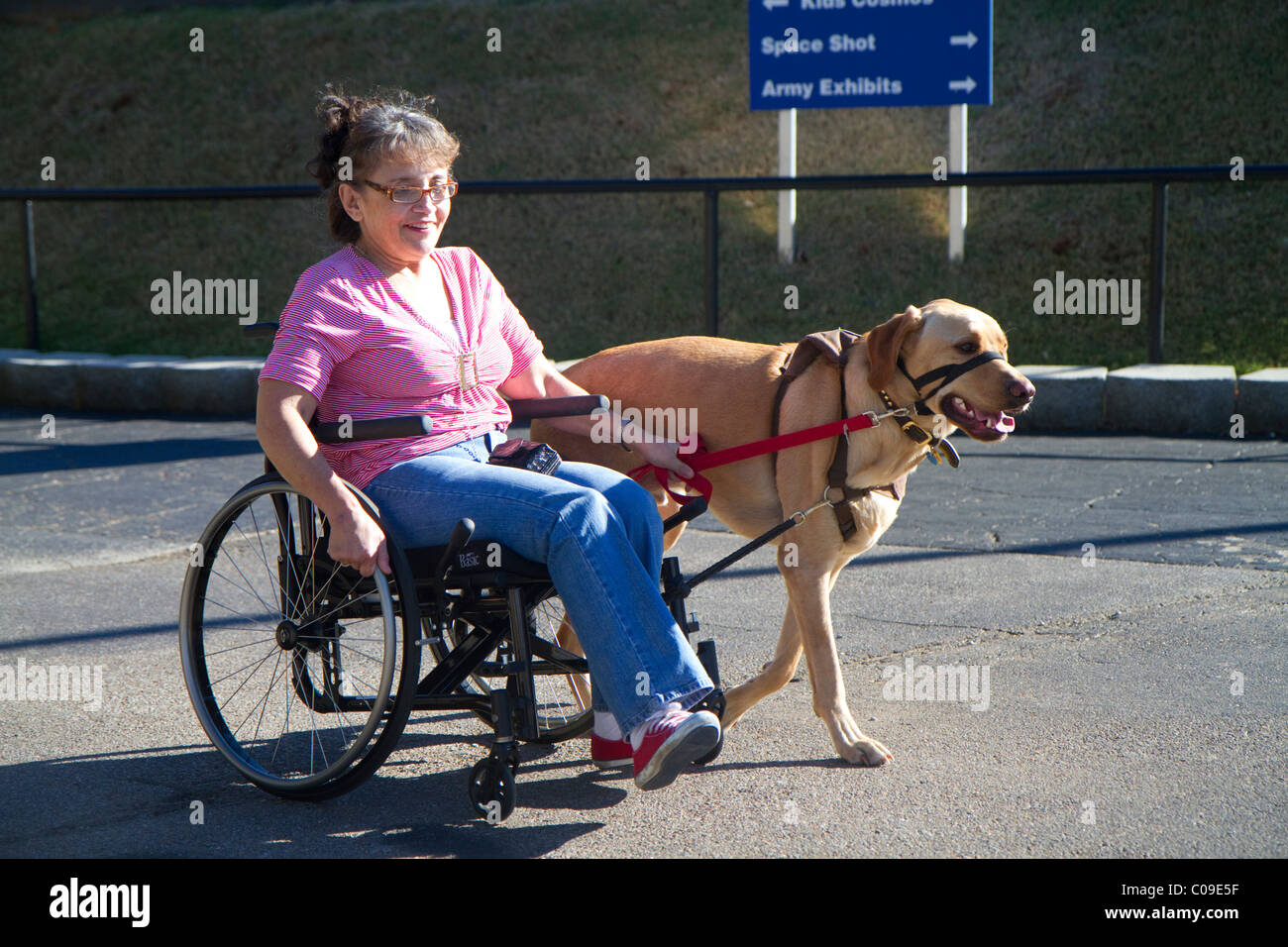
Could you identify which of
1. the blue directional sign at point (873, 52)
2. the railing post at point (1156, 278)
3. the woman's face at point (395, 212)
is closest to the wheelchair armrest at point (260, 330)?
the woman's face at point (395, 212)

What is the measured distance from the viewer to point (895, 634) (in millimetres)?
4938

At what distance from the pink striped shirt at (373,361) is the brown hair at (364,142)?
19 cm

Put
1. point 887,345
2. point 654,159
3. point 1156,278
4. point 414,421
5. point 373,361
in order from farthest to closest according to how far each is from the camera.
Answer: point 654,159 → point 1156,278 → point 887,345 → point 373,361 → point 414,421

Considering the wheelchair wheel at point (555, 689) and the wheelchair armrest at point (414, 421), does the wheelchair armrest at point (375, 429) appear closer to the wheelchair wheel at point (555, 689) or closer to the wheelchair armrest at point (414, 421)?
the wheelchair armrest at point (414, 421)

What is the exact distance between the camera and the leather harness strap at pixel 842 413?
3.86 meters

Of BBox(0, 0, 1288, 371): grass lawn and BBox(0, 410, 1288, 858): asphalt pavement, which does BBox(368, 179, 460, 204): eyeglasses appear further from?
BBox(0, 0, 1288, 371): grass lawn

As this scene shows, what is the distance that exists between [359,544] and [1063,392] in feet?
21.5

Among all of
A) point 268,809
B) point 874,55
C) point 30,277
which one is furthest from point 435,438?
point 874,55

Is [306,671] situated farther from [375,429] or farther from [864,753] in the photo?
[864,753]

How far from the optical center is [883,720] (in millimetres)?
4176
